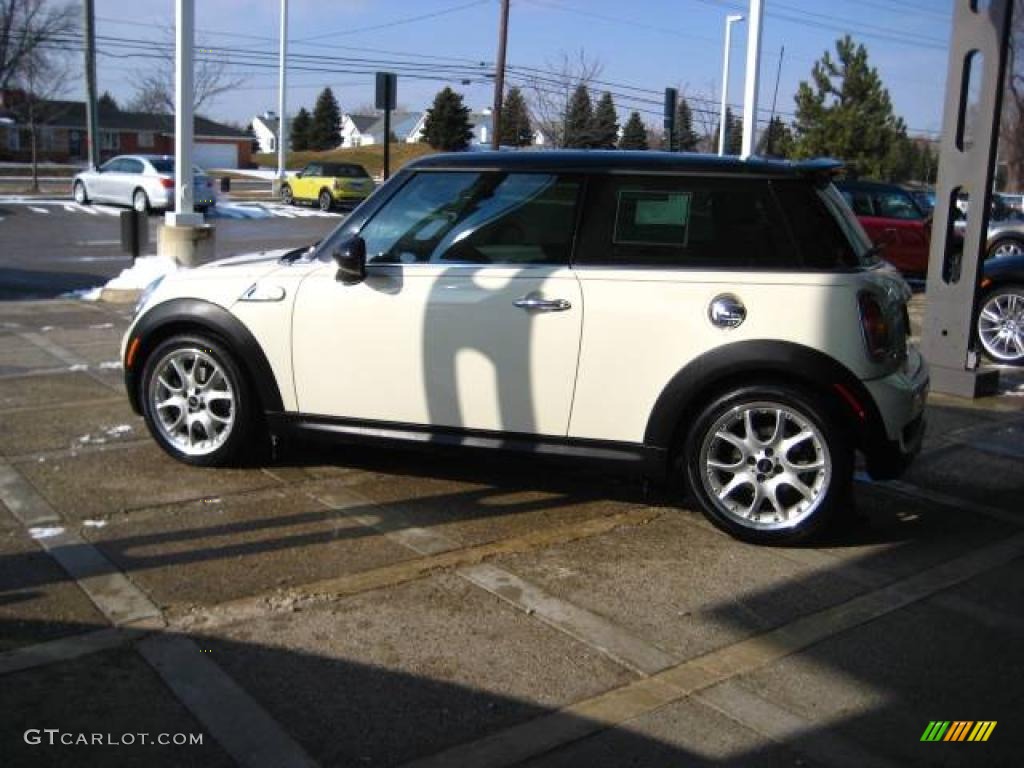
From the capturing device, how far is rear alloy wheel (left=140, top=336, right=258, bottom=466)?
5410 mm

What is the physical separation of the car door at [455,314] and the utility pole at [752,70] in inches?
563

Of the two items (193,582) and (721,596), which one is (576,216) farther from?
(193,582)

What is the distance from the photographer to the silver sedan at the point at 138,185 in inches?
1101

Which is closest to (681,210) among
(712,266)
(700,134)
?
(712,266)

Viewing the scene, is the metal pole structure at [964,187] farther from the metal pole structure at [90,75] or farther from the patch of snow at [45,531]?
the metal pole structure at [90,75]

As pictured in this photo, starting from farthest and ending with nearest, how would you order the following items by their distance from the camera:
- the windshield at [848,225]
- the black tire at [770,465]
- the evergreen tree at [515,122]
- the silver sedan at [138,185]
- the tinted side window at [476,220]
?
the evergreen tree at [515,122] < the silver sedan at [138,185] < the tinted side window at [476,220] < the windshield at [848,225] < the black tire at [770,465]

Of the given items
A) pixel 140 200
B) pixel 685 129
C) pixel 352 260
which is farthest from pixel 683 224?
pixel 685 129

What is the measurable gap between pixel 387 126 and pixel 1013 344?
13609 millimetres

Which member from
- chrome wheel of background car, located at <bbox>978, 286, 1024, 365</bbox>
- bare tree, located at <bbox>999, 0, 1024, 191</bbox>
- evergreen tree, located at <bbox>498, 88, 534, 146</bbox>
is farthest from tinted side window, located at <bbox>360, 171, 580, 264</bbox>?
bare tree, located at <bbox>999, 0, 1024, 191</bbox>

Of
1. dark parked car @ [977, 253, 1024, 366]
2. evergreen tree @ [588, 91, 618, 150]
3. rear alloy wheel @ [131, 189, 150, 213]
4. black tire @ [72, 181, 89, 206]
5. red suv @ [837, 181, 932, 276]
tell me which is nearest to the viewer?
dark parked car @ [977, 253, 1024, 366]

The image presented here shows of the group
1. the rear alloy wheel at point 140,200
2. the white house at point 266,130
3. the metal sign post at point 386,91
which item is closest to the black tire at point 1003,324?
the metal sign post at point 386,91

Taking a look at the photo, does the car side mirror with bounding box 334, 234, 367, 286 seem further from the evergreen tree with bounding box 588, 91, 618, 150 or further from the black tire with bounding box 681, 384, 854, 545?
the evergreen tree with bounding box 588, 91, 618, 150

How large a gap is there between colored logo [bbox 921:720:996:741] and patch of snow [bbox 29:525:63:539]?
3524mm

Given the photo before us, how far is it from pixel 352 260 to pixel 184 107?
316 inches
